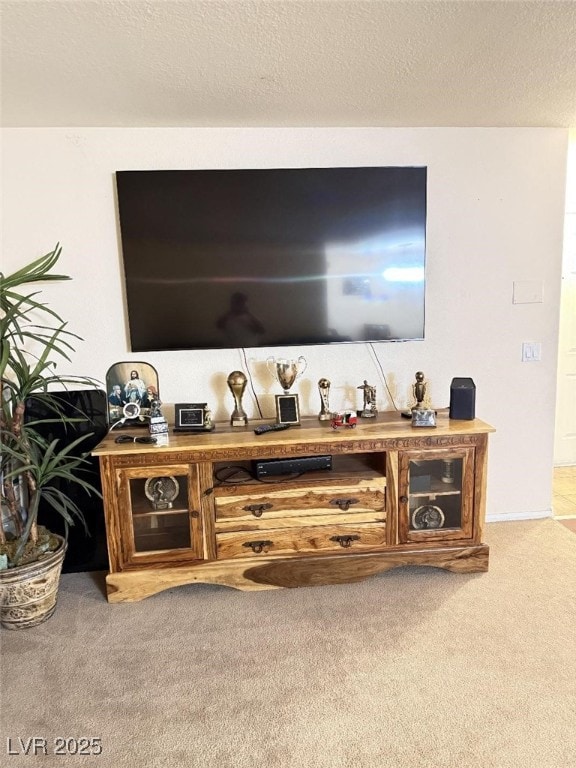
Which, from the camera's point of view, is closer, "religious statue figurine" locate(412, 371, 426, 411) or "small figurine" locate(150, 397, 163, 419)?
"small figurine" locate(150, 397, 163, 419)

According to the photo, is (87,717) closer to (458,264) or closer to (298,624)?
(298,624)

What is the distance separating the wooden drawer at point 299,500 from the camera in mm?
2326

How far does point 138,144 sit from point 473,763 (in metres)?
2.77

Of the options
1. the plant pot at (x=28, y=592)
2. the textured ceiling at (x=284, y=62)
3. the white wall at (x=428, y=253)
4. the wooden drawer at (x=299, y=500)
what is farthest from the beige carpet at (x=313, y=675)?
the textured ceiling at (x=284, y=62)

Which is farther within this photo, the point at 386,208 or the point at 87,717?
the point at 386,208

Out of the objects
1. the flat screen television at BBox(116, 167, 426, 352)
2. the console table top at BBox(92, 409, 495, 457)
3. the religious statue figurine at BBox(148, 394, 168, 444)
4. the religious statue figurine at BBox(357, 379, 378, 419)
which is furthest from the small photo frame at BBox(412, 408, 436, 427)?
the religious statue figurine at BBox(148, 394, 168, 444)

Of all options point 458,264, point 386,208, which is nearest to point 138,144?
point 386,208

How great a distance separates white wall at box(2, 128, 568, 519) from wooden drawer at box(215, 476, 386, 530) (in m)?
0.56

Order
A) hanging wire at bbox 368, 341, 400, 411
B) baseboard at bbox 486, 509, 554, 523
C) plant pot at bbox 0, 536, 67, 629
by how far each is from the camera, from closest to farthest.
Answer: plant pot at bbox 0, 536, 67, 629 < hanging wire at bbox 368, 341, 400, 411 < baseboard at bbox 486, 509, 554, 523

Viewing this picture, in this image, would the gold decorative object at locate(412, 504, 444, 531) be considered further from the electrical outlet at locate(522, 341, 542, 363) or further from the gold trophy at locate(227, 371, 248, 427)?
the electrical outlet at locate(522, 341, 542, 363)

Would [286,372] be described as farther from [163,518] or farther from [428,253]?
[428,253]

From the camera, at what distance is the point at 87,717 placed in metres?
1.67

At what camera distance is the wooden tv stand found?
228 centimetres

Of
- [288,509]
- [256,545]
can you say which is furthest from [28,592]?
[288,509]
